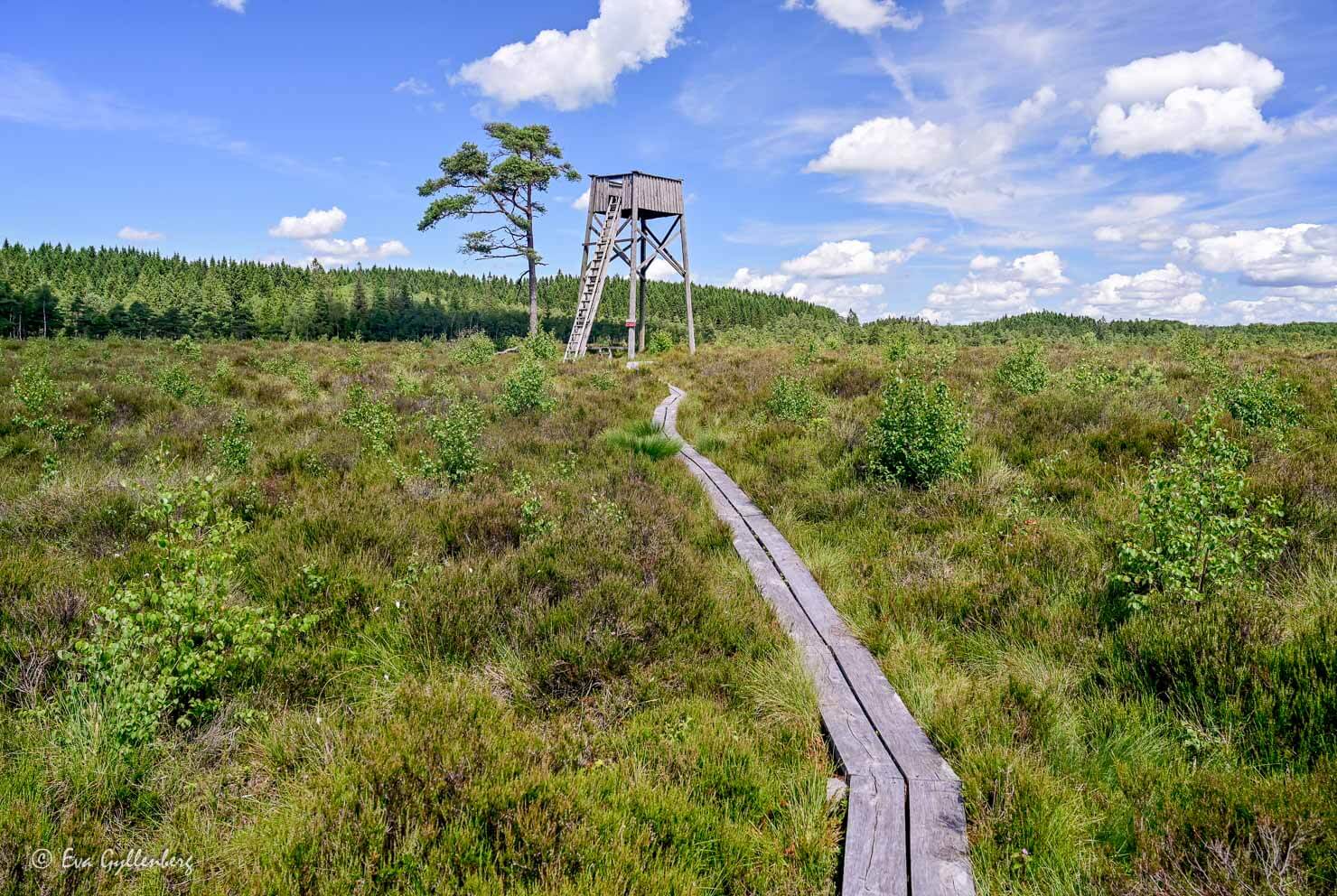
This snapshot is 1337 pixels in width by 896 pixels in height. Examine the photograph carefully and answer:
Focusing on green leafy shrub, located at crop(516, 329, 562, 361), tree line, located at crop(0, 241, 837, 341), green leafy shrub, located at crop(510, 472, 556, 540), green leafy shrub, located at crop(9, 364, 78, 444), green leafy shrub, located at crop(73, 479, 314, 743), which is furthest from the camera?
tree line, located at crop(0, 241, 837, 341)

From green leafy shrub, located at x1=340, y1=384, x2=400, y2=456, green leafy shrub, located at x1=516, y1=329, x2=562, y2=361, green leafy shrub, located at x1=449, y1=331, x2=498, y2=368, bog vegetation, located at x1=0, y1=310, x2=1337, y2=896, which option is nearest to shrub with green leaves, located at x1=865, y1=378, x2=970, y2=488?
bog vegetation, located at x1=0, y1=310, x2=1337, y2=896

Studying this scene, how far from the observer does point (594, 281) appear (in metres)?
24.1

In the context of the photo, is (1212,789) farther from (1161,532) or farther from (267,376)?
(267,376)

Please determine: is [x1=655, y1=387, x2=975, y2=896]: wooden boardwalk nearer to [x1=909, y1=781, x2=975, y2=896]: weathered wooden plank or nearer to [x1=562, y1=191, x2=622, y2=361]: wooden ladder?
[x1=909, y1=781, x2=975, y2=896]: weathered wooden plank

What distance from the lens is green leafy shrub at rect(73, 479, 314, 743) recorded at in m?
2.85

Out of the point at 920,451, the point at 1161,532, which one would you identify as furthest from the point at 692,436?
the point at 1161,532

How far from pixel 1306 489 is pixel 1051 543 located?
99.3 inches

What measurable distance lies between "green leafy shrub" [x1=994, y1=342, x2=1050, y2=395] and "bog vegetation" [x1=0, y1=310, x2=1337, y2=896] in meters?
4.01

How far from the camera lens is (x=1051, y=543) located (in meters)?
5.16

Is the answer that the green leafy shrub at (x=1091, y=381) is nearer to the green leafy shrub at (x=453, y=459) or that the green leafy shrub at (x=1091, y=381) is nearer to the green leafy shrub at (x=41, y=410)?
the green leafy shrub at (x=453, y=459)

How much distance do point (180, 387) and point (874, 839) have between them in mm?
14894

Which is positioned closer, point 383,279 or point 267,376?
point 267,376

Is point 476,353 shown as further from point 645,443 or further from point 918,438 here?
point 918,438

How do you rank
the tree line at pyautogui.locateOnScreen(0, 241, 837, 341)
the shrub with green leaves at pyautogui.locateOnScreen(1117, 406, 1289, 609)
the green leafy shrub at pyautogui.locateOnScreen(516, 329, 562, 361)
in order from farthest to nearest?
the tree line at pyautogui.locateOnScreen(0, 241, 837, 341)
the green leafy shrub at pyautogui.locateOnScreen(516, 329, 562, 361)
the shrub with green leaves at pyautogui.locateOnScreen(1117, 406, 1289, 609)
